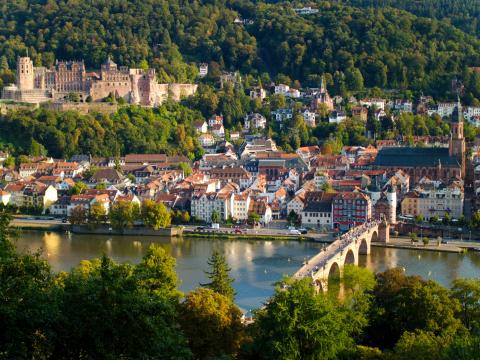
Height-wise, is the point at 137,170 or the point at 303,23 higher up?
the point at 303,23

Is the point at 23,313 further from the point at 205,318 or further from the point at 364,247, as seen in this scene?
the point at 364,247

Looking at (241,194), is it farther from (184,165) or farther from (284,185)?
(184,165)

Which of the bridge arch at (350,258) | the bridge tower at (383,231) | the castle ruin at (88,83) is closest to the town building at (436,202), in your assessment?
the bridge tower at (383,231)

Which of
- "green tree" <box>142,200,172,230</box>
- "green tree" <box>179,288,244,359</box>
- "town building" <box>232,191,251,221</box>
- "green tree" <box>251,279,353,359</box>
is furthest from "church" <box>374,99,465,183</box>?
"green tree" <box>251,279,353,359</box>

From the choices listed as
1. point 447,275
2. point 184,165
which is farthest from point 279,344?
point 184,165

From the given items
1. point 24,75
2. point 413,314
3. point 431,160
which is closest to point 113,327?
point 413,314

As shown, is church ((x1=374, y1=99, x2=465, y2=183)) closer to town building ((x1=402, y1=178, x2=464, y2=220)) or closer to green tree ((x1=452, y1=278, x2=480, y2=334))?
town building ((x1=402, y1=178, x2=464, y2=220))

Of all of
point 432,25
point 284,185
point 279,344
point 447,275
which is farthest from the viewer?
point 432,25
